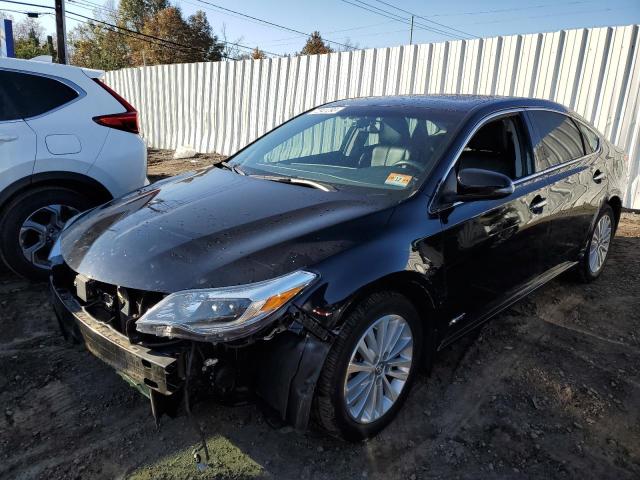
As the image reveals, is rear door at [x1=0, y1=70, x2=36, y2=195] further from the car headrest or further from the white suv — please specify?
the car headrest

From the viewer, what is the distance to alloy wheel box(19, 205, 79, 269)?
386cm

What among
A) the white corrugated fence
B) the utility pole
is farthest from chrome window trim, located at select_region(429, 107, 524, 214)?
the utility pole

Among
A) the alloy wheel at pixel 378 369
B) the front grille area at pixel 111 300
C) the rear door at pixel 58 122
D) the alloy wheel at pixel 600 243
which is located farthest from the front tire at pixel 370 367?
the rear door at pixel 58 122

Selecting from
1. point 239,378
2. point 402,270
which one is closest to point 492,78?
point 402,270

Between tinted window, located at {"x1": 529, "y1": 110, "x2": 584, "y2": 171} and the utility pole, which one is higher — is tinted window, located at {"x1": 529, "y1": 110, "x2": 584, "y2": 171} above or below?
below

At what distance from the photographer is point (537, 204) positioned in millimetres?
3176

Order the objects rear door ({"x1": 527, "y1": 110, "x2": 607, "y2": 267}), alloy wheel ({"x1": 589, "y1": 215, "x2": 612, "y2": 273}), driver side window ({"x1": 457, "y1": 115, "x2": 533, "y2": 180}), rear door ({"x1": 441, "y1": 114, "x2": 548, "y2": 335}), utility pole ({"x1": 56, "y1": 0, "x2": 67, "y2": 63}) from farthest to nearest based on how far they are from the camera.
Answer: utility pole ({"x1": 56, "y1": 0, "x2": 67, "y2": 63}) < alloy wheel ({"x1": 589, "y1": 215, "x2": 612, "y2": 273}) < rear door ({"x1": 527, "y1": 110, "x2": 607, "y2": 267}) < driver side window ({"x1": 457, "y1": 115, "x2": 533, "y2": 180}) < rear door ({"x1": 441, "y1": 114, "x2": 548, "y2": 335})

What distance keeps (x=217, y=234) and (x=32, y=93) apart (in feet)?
9.04

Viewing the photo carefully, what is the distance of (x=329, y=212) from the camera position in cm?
237

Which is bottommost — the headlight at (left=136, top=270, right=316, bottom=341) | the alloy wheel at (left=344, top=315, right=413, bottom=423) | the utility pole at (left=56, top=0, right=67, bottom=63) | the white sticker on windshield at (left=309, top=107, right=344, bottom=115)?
the alloy wheel at (left=344, top=315, right=413, bottom=423)

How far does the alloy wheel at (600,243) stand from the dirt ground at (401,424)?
41.5 inches

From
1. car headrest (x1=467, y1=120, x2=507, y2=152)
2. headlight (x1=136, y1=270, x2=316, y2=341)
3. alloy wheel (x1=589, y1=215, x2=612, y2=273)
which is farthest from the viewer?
alloy wheel (x1=589, y1=215, x2=612, y2=273)

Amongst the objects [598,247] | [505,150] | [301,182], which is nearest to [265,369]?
[301,182]

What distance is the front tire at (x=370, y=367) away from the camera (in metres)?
2.04
